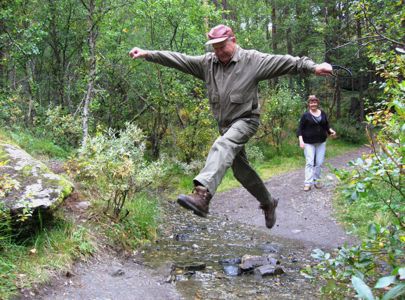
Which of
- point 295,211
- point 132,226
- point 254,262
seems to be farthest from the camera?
point 295,211

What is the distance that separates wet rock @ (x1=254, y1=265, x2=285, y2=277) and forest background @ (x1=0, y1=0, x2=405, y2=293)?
6.41 feet

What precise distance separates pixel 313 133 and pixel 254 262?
15.6 feet

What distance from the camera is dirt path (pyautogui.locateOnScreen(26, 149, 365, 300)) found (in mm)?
4809

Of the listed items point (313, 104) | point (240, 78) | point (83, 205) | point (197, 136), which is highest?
point (240, 78)

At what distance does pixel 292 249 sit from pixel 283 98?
834cm

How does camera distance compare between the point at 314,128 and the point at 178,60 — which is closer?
the point at 178,60

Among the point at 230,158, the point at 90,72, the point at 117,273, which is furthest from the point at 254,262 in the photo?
the point at 90,72

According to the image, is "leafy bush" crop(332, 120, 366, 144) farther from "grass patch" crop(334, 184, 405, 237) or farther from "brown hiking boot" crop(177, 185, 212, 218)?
"brown hiking boot" crop(177, 185, 212, 218)

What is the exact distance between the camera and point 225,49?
496cm

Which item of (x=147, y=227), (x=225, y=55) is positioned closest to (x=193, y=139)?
(x=147, y=227)

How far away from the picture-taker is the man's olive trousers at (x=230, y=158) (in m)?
A: 4.25

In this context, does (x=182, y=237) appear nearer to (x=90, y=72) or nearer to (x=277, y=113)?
(x=90, y=72)

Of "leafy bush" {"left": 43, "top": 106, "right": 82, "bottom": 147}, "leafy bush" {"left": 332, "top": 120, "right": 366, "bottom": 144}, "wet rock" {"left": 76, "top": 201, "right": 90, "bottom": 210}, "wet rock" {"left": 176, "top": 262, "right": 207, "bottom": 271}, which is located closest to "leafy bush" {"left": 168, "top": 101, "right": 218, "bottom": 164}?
"leafy bush" {"left": 43, "top": 106, "right": 82, "bottom": 147}

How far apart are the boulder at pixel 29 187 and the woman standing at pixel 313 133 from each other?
595 cm
